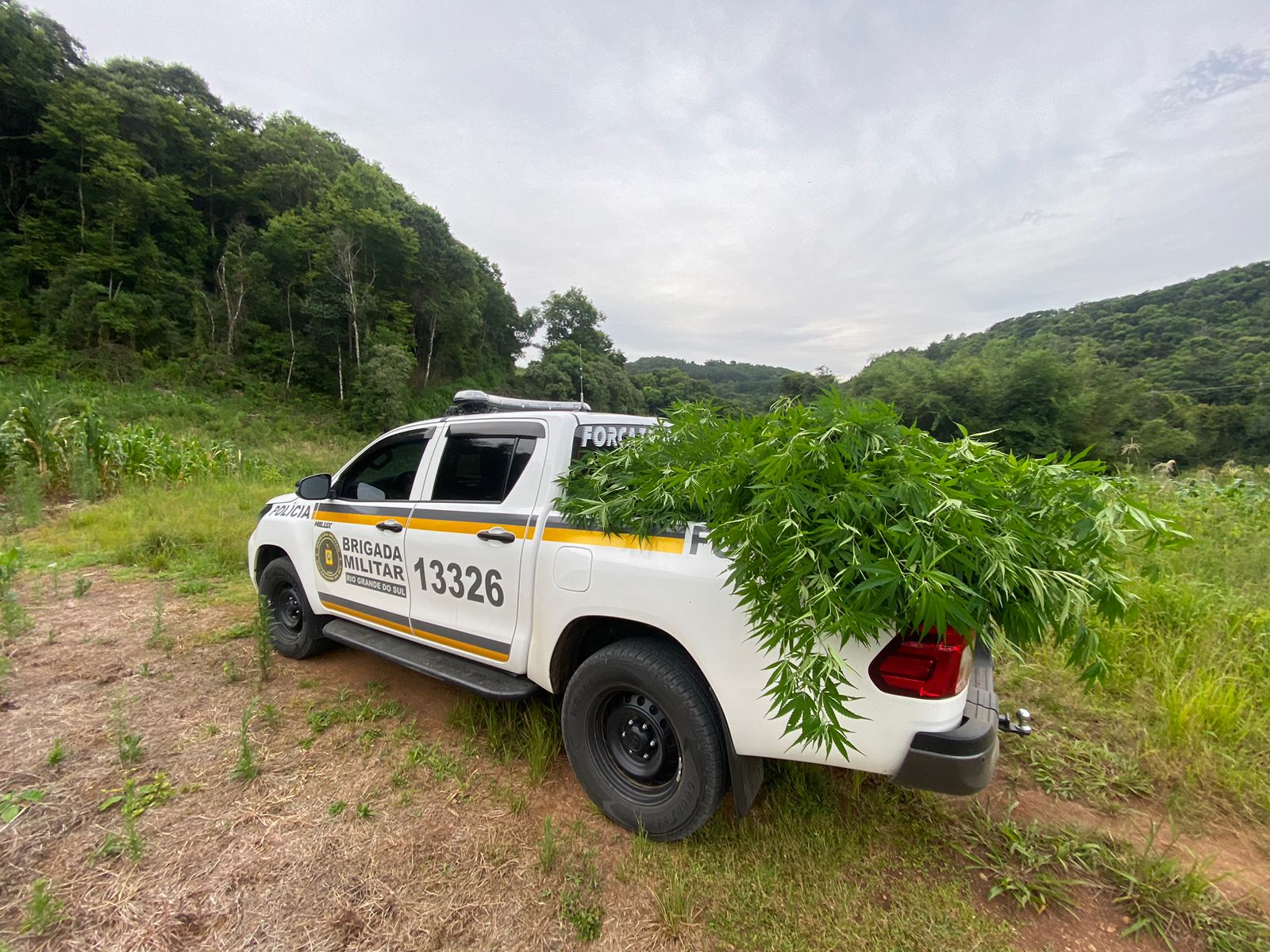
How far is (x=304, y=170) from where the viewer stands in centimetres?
3447

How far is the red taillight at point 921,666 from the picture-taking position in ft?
5.28

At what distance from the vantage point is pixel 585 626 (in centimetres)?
240

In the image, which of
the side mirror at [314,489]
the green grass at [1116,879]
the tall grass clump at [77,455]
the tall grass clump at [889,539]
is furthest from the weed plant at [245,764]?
the tall grass clump at [77,455]

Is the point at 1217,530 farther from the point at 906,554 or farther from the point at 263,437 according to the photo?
the point at 263,437

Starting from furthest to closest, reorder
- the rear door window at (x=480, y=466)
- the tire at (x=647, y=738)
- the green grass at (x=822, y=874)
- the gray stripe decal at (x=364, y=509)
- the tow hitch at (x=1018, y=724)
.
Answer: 1. the gray stripe decal at (x=364, y=509)
2. the rear door window at (x=480, y=466)
3. the tire at (x=647, y=738)
4. the tow hitch at (x=1018, y=724)
5. the green grass at (x=822, y=874)

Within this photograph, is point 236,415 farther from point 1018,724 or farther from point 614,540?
point 1018,724

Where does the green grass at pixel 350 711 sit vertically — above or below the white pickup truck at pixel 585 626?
below

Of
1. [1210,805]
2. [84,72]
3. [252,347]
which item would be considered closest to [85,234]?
[252,347]

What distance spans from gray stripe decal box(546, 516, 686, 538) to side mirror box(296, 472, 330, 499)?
204 cm

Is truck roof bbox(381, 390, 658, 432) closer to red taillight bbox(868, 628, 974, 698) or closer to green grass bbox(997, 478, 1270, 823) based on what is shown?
red taillight bbox(868, 628, 974, 698)

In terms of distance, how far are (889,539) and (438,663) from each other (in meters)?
2.41

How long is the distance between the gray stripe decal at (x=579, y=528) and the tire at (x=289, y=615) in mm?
2321

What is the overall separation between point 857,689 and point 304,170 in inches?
1798

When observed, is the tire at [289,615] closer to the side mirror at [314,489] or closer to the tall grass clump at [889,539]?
the side mirror at [314,489]
